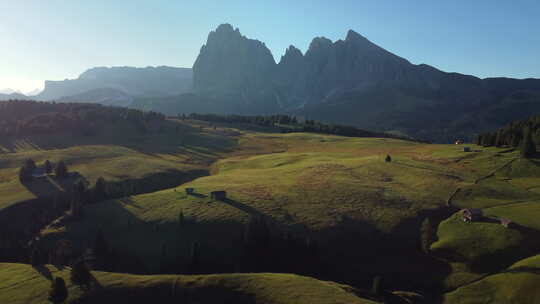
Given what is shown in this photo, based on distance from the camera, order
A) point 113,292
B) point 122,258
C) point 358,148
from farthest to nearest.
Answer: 1. point 358,148
2. point 122,258
3. point 113,292

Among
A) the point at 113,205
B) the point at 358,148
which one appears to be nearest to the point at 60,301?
the point at 113,205

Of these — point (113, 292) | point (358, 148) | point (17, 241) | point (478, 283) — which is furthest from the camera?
point (358, 148)

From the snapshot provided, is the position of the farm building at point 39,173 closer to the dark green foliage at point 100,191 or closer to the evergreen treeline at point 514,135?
the dark green foliage at point 100,191

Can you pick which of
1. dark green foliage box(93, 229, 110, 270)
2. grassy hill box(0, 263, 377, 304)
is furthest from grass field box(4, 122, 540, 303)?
grassy hill box(0, 263, 377, 304)

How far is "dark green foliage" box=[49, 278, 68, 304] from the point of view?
54031mm

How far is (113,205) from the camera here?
9788 centimetres

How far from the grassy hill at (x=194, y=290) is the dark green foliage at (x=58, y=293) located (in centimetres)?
131

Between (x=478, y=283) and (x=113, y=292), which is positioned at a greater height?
(x=478, y=283)

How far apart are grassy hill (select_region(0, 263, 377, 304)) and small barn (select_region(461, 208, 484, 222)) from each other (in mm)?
36151

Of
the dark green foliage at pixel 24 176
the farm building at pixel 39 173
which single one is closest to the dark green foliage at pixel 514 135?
the farm building at pixel 39 173

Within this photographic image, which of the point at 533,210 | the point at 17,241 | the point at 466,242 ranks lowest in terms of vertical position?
the point at 17,241

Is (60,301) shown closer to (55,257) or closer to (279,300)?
(55,257)

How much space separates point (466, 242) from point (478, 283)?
10.8 m

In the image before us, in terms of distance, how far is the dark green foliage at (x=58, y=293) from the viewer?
177 feet
